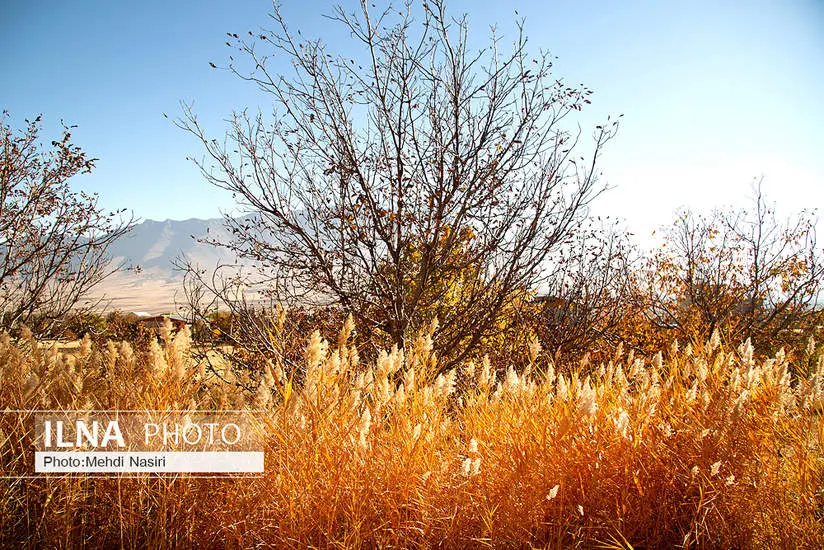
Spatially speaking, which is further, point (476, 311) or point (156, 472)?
point (476, 311)

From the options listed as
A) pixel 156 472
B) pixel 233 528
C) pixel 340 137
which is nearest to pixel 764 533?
pixel 233 528

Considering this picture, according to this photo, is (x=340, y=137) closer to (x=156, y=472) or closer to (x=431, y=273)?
(x=431, y=273)

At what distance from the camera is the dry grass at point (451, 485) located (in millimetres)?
2107

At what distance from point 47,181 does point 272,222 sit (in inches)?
133

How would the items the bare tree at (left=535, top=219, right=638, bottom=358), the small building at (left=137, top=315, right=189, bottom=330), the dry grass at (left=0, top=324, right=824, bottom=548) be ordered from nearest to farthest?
the dry grass at (left=0, top=324, right=824, bottom=548)
the small building at (left=137, top=315, right=189, bottom=330)
the bare tree at (left=535, top=219, right=638, bottom=358)

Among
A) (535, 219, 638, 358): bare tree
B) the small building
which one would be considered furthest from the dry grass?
(535, 219, 638, 358): bare tree

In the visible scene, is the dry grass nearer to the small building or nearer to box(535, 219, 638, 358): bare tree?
the small building

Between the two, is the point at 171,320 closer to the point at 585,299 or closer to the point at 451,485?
the point at 451,485

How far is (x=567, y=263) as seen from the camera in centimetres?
651

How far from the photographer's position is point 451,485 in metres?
2.28

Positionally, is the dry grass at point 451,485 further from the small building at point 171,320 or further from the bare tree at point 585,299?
the bare tree at point 585,299

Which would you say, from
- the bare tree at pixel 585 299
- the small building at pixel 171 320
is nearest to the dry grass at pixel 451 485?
→ the small building at pixel 171 320

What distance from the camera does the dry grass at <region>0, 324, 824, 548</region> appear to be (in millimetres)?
2107

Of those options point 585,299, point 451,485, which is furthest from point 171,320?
point 585,299
